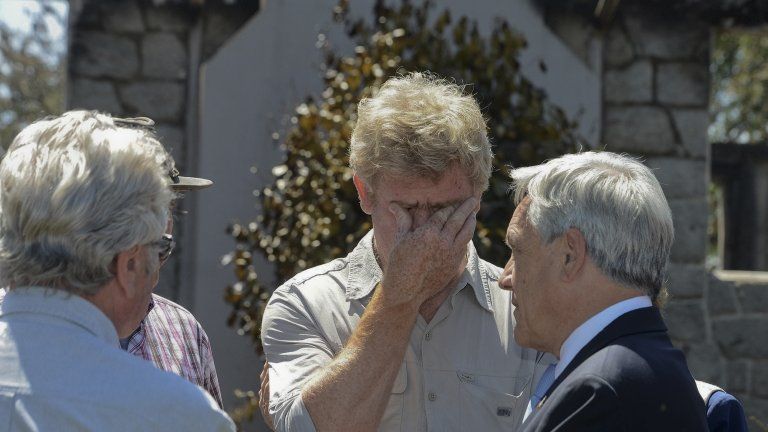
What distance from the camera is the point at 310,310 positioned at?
2672 millimetres

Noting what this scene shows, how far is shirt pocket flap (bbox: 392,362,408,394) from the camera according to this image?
2.62 m

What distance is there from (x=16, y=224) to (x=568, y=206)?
112 cm

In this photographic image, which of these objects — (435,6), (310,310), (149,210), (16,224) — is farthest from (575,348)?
(435,6)

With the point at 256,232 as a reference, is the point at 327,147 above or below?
above

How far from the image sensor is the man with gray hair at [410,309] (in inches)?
98.8

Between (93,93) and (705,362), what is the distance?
3.58m

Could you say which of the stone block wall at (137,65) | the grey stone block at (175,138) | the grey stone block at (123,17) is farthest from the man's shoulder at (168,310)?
the grey stone block at (123,17)

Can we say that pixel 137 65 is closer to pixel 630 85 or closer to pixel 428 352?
pixel 630 85

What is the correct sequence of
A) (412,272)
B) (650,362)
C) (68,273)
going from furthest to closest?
1. (412,272)
2. (650,362)
3. (68,273)

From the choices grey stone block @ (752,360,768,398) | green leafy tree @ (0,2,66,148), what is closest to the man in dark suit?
grey stone block @ (752,360,768,398)

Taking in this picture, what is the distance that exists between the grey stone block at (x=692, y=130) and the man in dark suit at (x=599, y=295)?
3.54m

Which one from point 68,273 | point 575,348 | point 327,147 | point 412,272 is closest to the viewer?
point 68,273

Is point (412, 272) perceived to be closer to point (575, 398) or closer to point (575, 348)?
point (575, 348)

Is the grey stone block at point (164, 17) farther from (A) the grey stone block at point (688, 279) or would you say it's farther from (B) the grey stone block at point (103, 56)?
(A) the grey stone block at point (688, 279)
